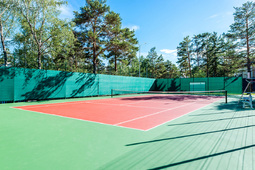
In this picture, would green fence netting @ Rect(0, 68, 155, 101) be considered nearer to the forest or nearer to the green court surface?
the forest

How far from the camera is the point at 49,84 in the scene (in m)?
14.0

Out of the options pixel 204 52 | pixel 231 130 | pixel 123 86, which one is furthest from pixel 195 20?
pixel 204 52

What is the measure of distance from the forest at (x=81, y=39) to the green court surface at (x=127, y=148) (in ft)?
37.9

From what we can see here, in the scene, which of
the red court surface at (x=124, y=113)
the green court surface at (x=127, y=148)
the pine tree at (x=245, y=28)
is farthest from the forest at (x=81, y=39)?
the green court surface at (x=127, y=148)

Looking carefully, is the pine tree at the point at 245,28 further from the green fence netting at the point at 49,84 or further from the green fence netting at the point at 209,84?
the green fence netting at the point at 49,84

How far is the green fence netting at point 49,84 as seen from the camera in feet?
38.1

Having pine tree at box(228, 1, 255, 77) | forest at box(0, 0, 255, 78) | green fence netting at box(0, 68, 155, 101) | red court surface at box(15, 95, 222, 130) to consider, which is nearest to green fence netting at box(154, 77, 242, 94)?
forest at box(0, 0, 255, 78)

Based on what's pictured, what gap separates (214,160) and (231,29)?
1257 inches

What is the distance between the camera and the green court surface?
8.23 ft

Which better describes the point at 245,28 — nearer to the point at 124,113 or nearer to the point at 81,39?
the point at 81,39

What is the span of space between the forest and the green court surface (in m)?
11.6

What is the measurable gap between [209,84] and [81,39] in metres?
19.5

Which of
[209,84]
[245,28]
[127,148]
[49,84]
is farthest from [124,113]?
[245,28]

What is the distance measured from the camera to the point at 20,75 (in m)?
12.2
